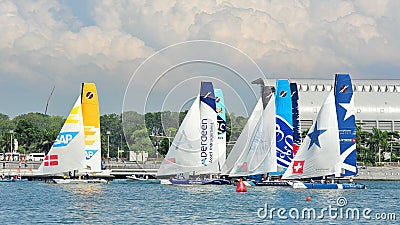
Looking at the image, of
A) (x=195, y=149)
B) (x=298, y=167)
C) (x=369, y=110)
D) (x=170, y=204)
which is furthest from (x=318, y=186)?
(x=369, y=110)

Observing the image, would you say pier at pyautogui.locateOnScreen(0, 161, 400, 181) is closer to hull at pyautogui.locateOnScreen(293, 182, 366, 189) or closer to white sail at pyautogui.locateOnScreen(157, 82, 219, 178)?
white sail at pyautogui.locateOnScreen(157, 82, 219, 178)

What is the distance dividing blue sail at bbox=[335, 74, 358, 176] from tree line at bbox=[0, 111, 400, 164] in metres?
15.3

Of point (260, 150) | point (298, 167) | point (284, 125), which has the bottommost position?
point (298, 167)

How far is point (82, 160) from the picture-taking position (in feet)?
300

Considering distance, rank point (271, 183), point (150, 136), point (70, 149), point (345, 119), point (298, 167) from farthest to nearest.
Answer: point (150, 136) < point (70, 149) < point (271, 183) < point (345, 119) < point (298, 167)

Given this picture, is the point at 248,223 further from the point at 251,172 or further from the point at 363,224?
the point at 251,172

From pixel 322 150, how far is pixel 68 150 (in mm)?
26442

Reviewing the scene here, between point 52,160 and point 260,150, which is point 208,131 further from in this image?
point 52,160

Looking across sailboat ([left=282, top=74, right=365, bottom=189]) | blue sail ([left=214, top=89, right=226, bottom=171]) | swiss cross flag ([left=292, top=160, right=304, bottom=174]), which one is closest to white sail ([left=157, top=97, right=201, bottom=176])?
sailboat ([left=282, top=74, right=365, bottom=189])

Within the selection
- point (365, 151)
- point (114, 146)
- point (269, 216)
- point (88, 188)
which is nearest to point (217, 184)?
point (88, 188)

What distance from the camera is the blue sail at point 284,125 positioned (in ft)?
303

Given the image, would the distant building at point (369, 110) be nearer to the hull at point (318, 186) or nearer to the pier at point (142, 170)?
the pier at point (142, 170)

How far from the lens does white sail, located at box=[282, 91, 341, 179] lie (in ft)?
271

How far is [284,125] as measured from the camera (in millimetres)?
93125
